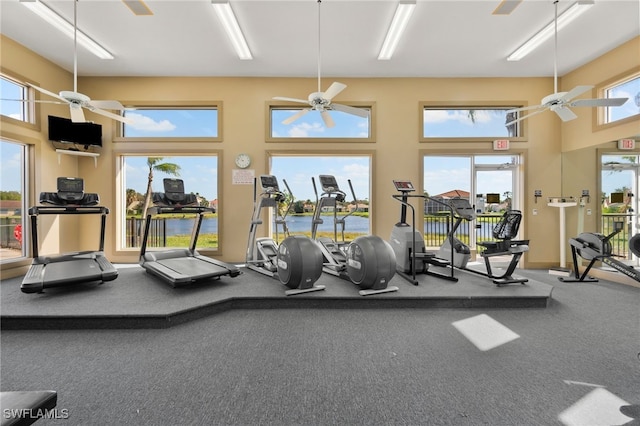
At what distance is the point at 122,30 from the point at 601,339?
7394mm

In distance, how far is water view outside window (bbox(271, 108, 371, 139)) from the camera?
5719 millimetres

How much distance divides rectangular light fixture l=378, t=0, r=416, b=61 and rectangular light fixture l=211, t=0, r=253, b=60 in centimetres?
235

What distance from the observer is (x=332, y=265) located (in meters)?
4.34

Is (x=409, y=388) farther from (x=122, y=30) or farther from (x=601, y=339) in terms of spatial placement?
(x=122, y=30)

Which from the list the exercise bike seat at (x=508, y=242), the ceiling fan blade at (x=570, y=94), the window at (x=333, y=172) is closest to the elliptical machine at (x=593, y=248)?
the exercise bike seat at (x=508, y=242)

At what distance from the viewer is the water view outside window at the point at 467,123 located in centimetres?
574

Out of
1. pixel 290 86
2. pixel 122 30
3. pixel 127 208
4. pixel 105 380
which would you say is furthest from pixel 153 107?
pixel 105 380

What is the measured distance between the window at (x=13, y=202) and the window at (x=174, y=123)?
168 cm

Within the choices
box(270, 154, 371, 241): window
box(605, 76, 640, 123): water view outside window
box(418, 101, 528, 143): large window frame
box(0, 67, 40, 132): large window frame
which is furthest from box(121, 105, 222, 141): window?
box(605, 76, 640, 123): water view outside window

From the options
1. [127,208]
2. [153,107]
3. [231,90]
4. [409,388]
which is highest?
[231,90]

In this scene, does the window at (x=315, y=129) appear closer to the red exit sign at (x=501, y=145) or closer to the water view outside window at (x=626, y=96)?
the red exit sign at (x=501, y=145)

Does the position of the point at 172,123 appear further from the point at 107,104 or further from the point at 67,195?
the point at 67,195

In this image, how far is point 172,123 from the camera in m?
5.77

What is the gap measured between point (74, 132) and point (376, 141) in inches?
238
